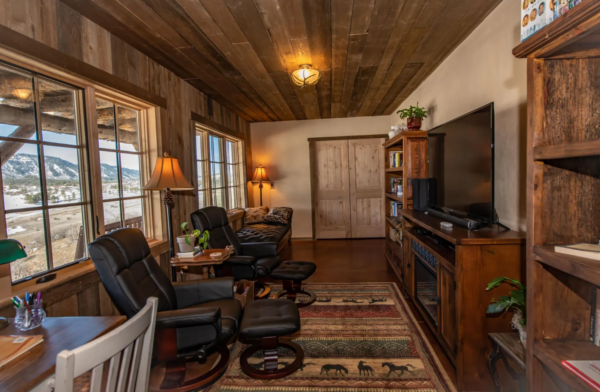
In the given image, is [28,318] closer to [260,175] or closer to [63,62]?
[63,62]

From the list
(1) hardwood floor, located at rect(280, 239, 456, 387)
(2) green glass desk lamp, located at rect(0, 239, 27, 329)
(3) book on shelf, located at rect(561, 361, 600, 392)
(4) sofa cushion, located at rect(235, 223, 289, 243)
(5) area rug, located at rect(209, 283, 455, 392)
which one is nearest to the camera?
(3) book on shelf, located at rect(561, 361, 600, 392)

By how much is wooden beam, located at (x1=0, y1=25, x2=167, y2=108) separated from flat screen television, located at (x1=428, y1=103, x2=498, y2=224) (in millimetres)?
2678

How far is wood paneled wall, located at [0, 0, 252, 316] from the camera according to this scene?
1.74 meters

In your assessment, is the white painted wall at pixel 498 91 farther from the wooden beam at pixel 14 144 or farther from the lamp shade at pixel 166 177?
the wooden beam at pixel 14 144

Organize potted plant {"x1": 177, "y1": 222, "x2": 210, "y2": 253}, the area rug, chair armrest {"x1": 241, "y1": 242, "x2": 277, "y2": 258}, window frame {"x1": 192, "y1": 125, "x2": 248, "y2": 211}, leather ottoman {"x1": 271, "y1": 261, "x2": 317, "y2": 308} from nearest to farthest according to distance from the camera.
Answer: the area rug < potted plant {"x1": 177, "y1": 222, "x2": 210, "y2": 253} < leather ottoman {"x1": 271, "y1": 261, "x2": 317, "y2": 308} < chair armrest {"x1": 241, "y1": 242, "x2": 277, "y2": 258} < window frame {"x1": 192, "y1": 125, "x2": 248, "y2": 211}

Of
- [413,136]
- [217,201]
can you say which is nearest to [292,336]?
[413,136]

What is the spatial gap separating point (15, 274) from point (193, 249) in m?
1.23

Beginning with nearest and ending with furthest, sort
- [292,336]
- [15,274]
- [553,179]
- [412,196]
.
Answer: [553,179] → [15,274] → [292,336] → [412,196]

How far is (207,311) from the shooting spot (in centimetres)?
171

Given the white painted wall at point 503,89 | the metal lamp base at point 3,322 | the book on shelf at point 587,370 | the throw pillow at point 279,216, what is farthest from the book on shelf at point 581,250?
the throw pillow at point 279,216

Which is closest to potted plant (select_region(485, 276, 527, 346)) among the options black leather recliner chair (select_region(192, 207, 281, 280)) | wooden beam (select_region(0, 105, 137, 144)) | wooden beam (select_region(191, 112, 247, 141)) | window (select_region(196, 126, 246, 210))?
black leather recliner chair (select_region(192, 207, 281, 280))

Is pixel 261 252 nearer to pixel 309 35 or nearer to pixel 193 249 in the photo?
pixel 193 249

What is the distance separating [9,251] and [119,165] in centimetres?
160

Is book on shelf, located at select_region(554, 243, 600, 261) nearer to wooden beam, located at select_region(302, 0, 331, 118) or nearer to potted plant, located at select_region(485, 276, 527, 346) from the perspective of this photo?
potted plant, located at select_region(485, 276, 527, 346)
